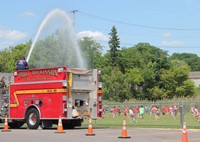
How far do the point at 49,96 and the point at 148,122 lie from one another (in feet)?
43.0

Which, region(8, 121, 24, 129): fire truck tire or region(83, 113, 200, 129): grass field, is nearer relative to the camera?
region(8, 121, 24, 129): fire truck tire

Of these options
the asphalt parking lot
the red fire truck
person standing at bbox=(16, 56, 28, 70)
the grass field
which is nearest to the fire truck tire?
the red fire truck

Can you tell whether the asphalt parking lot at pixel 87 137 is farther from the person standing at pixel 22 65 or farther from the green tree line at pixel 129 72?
the green tree line at pixel 129 72

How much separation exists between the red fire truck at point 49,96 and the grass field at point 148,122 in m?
4.56

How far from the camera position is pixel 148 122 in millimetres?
Answer: 33656

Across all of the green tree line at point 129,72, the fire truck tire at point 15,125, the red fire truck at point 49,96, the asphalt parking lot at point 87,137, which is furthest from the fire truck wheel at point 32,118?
the green tree line at point 129,72

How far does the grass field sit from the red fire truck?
14.9ft

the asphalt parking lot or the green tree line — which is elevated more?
the green tree line

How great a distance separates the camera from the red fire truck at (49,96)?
22016 mm

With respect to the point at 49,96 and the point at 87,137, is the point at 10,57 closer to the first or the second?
the point at 49,96

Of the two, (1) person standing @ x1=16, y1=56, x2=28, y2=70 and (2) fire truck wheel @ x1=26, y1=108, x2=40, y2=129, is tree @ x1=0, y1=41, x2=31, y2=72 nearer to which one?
(1) person standing @ x1=16, y1=56, x2=28, y2=70

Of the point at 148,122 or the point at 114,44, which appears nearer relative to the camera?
the point at 148,122

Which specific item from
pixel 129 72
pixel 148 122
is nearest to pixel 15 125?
pixel 148 122

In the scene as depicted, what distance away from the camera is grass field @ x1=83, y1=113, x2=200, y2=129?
28053 mm
